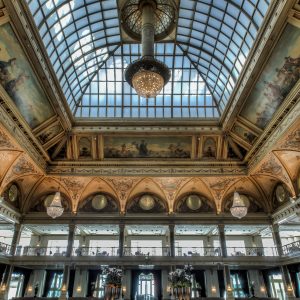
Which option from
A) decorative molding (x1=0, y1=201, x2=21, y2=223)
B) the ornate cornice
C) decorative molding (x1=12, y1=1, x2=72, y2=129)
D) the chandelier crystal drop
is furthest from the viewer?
decorative molding (x1=0, y1=201, x2=21, y2=223)

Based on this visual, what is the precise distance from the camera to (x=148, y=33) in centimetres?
1188

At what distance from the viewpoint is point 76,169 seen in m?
20.2

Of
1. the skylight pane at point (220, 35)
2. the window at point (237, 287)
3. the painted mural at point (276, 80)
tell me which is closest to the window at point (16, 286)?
the window at point (237, 287)

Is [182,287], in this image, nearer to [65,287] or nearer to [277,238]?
[65,287]

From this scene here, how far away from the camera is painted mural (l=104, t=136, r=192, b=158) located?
63.7 feet

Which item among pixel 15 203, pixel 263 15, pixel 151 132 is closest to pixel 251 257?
pixel 151 132

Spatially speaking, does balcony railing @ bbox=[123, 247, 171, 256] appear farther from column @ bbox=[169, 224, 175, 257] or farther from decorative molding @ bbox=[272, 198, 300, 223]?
decorative molding @ bbox=[272, 198, 300, 223]

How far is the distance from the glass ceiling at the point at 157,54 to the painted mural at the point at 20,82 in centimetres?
166

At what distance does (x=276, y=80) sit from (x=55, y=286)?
22871 mm

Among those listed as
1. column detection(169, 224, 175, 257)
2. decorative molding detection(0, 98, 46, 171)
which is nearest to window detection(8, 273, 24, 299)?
decorative molding detection(0, 98, 46, 171)

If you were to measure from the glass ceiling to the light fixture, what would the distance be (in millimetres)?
2512

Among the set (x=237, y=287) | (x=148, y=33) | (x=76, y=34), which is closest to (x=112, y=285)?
(x=148, y=33)

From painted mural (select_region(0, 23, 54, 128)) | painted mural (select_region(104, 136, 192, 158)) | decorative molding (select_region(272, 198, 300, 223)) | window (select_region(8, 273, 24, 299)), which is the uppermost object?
painted mural (select_region(104, 136, 192, 158))

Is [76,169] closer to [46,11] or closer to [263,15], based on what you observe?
[46,11]
